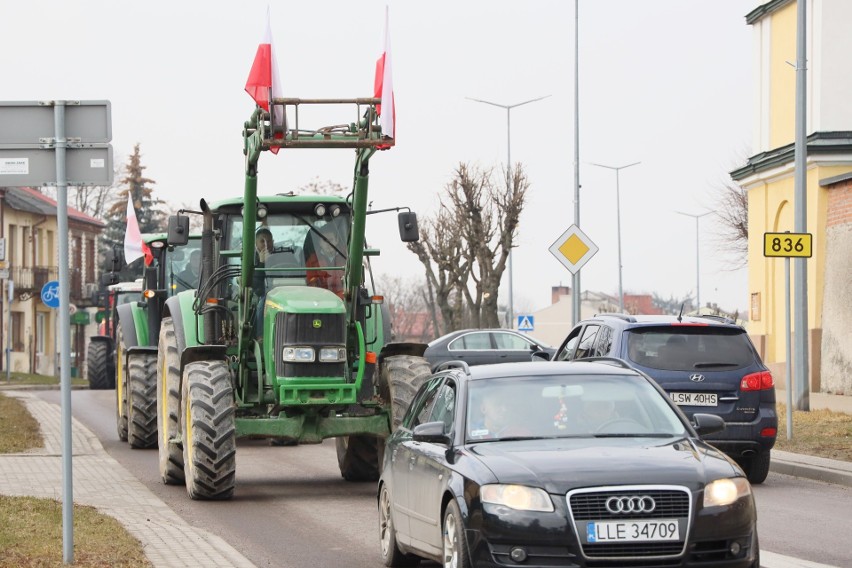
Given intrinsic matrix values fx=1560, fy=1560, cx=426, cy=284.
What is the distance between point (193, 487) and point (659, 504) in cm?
712

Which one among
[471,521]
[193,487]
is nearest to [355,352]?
[193,487]

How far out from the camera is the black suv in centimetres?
1581

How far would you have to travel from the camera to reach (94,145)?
9.63 meters

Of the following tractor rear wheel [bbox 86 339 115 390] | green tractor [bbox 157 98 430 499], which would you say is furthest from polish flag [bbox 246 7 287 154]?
tractor rear wheel [bbox 86 339 115 390]

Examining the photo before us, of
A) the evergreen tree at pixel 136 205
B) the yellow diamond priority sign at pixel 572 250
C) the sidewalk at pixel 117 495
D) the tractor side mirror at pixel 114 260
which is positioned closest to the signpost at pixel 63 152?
the sidewalk at pixel 117 495

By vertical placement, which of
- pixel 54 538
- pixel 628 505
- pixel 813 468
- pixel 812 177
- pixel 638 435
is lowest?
pixel 813 468

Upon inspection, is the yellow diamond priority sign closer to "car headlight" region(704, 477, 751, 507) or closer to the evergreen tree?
"car headlight" region(704, 477, 751, 507)

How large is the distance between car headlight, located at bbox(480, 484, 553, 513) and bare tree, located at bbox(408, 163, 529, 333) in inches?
1990

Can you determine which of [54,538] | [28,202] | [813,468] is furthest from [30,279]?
[54,538]

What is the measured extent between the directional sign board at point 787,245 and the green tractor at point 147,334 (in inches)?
299

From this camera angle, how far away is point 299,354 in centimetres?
1473

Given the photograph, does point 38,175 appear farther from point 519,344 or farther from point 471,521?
point 519,344

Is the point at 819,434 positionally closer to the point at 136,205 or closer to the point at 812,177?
the point at 812,177

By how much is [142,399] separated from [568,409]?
11822 millimetres
